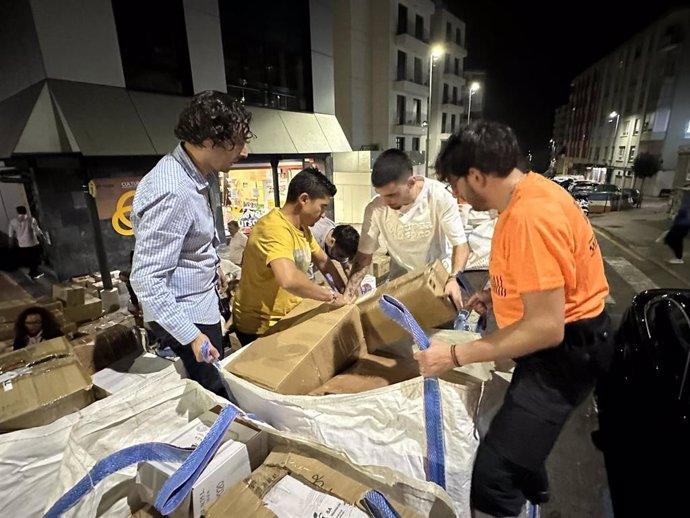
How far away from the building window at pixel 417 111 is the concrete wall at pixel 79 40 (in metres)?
18.6

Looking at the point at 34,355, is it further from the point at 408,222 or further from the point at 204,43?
the point at 204,43

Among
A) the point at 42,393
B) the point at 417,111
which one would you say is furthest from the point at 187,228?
the point at 417,111

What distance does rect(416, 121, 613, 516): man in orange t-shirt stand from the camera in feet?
4.08

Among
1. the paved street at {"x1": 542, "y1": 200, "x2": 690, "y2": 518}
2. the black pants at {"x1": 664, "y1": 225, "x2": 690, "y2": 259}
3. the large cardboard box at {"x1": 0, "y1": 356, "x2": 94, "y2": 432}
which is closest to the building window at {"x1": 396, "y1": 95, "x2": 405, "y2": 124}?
the paved street at {"x1": 542, "y1": 200, "x2": 690, "y2": 518}

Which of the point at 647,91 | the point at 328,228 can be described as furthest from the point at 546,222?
the point at 647,91

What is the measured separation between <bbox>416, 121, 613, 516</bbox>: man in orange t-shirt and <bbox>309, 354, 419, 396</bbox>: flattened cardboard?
0.42 m

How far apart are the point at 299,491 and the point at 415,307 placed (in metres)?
1.02

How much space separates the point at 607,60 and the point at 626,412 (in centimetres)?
5299

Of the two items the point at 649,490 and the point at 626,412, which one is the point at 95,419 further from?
the point at 626,412

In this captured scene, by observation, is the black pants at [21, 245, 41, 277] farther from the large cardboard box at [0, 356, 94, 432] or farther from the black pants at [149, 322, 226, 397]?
the black pants at [149, 322, 226, 397]

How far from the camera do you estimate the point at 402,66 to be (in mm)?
20672

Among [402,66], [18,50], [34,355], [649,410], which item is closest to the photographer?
[649,410]

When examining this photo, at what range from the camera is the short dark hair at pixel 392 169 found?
2580 mm

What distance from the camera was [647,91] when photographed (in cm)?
2942
